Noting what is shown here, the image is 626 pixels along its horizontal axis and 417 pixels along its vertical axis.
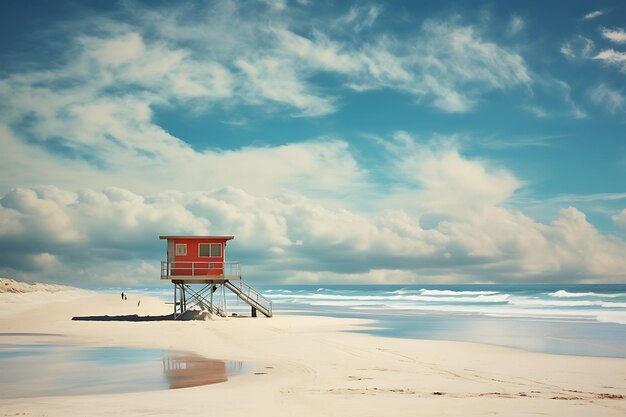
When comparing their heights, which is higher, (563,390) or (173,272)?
(173,272)

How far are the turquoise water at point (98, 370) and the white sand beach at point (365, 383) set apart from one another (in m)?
0.86

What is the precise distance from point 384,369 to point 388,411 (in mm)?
5891

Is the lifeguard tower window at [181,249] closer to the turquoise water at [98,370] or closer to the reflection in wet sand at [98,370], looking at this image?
the reflection in wet sand at [98,370]

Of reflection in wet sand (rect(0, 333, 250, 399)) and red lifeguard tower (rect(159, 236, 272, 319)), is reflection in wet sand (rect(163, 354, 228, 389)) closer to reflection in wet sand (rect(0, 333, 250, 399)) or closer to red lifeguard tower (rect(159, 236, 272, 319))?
reflection in wet sand (rect(0, 333, 250, 399))

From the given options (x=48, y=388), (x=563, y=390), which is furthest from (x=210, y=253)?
(x=563, y=390)

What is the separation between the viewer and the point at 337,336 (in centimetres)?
2842

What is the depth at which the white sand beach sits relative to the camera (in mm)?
11531

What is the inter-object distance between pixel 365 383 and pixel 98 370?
7.92 metres

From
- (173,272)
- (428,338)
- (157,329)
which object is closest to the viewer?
(428,338)

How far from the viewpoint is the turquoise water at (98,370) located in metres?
14.1

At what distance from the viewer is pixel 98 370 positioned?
1700 centimetres

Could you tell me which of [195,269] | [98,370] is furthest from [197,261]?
[98,370]

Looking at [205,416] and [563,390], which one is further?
[563,390]

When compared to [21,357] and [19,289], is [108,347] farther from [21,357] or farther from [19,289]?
[19,289]
